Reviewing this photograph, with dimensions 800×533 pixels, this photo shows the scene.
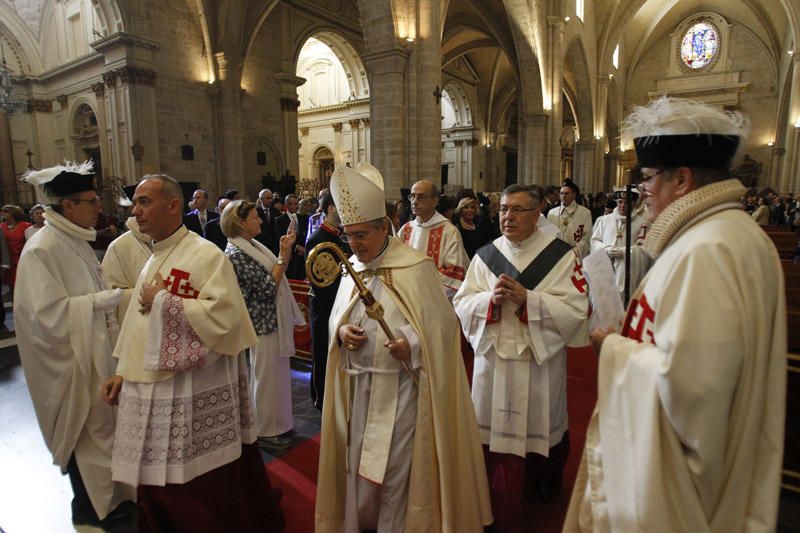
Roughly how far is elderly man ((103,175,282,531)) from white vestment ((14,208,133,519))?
1.97ft

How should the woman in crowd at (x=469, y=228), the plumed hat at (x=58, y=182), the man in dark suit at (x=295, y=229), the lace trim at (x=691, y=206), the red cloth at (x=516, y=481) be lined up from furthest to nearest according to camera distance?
1. the man in dark suit at (x=295, y=229)
2. the woman in crowd at (x=469, y=228)
3. the plumed hat at (x=58, y=182)
4. the red cloth at (x=516, y=481)
5. the lace trim at (x=691, y=206)

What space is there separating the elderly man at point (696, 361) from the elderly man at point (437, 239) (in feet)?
10.4

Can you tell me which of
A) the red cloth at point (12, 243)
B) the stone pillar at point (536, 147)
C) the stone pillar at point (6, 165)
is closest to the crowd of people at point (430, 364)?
the red cloth at point (12, 243)

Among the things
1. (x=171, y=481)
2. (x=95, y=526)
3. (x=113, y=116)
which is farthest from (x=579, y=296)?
(x=113, y=116)

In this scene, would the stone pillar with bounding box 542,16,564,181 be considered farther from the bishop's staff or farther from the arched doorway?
the bishop's staff

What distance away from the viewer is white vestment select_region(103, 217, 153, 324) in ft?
11.0

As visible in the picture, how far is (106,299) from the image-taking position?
2.82m

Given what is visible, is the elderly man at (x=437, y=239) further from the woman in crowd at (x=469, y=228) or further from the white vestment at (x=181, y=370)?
the white vestment at (x=181, y=370)

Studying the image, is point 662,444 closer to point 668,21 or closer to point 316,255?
point 316,255

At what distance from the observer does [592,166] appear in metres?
27.6

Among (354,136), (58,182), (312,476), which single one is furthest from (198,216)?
(354,136)

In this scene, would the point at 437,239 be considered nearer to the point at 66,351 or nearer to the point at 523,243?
the point at 523,243

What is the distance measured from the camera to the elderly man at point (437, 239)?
4.75 metres

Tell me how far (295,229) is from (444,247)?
14.0 ft
